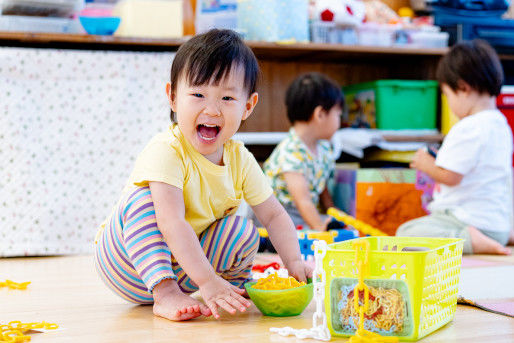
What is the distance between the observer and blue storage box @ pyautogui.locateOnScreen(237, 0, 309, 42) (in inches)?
89.5

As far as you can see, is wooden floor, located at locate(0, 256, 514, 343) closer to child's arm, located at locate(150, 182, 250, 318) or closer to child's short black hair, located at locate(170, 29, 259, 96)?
child's arm, located at locate(150, 182, 250, 318)

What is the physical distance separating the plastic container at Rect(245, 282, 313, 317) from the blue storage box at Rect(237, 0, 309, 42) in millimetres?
1320

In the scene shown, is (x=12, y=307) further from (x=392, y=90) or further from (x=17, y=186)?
(x=392, y=90)

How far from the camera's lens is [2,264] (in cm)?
181

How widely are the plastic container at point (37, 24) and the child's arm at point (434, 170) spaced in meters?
1.15

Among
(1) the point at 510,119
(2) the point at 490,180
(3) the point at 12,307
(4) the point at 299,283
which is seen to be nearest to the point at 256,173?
(4) the point at 299,283

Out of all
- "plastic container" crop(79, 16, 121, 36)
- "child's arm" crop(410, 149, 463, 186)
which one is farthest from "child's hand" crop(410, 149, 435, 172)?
"plastic container" crop(79, 16, 121, 36)

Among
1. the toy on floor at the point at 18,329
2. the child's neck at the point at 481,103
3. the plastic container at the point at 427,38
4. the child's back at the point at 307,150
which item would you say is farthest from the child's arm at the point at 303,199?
the toy on floor at the point at 18,329

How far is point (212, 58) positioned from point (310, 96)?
1.19m

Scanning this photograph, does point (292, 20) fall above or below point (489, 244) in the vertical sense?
above

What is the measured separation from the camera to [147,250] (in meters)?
1.14

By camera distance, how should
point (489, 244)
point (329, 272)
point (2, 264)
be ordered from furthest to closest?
point (489, 244)
point (2, 264)
point (329, 272)

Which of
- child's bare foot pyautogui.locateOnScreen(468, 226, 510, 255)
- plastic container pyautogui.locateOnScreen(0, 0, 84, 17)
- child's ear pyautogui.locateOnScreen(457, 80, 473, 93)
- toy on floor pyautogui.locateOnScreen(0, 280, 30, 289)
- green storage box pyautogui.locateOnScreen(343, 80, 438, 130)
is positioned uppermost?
plastic container pyautogui.locateOnScreen(0, 0, 84, 17)

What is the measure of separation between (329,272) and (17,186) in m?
1.25
